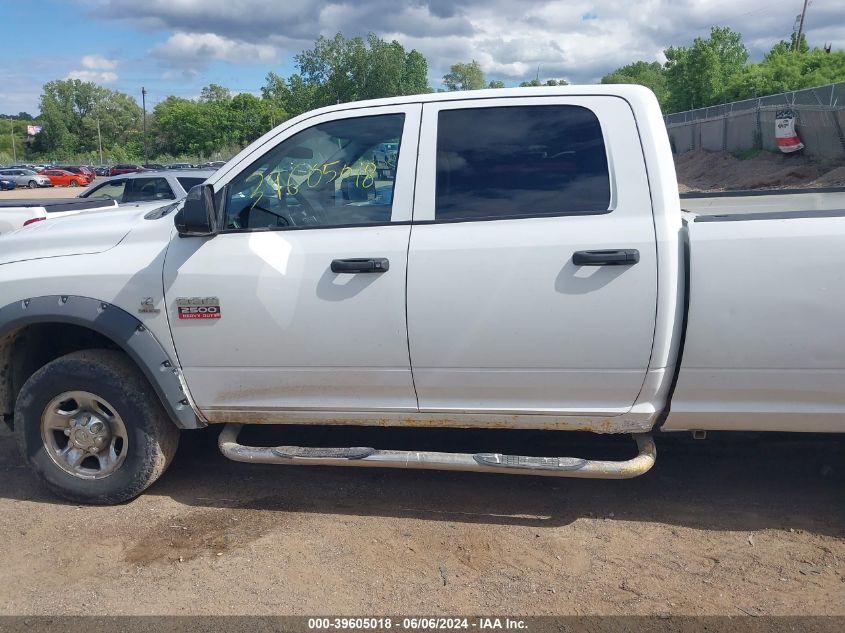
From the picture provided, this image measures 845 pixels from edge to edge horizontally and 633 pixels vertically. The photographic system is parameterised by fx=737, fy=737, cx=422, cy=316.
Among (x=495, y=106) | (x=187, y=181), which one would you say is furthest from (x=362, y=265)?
(x=187, y=181)

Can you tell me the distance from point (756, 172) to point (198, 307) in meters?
29.3

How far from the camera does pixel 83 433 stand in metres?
3.90

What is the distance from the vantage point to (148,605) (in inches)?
123

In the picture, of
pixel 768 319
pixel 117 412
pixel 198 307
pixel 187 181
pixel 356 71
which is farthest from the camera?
pixel 356 71

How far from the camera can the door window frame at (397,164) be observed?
3.51 m

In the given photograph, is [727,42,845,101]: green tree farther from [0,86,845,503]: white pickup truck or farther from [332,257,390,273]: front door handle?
[332,257,390,273]: front door handle

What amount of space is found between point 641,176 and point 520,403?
1.18 metres

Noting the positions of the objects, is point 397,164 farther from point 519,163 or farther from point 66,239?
point 66,239

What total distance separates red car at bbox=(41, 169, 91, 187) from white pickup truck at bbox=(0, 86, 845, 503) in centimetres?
6227

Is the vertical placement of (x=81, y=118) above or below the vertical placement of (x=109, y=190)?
above

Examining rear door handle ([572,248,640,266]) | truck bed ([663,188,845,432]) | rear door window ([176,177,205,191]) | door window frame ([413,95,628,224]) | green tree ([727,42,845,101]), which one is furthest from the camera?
green tree ([727,42,845,101])

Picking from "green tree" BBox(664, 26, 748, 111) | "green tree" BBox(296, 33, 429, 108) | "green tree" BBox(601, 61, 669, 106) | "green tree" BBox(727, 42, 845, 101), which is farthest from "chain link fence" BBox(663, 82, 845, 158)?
"green tree" BBox(601, 61, 669, 106)

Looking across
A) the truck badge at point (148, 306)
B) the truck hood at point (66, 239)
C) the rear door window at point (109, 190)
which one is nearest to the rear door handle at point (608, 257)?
the truck badge at point (148, 306)

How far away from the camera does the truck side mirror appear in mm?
3482
